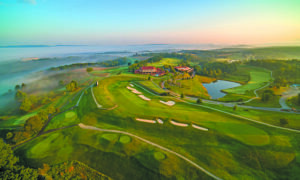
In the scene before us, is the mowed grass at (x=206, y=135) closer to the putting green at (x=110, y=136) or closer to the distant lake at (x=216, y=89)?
the putting green at (x=110, y=136)

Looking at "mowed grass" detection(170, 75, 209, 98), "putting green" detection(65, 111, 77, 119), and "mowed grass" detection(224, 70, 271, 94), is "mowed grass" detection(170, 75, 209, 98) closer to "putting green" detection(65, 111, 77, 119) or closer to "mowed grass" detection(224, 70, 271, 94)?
"mowed grass" detection(224, 70, 271, 94)

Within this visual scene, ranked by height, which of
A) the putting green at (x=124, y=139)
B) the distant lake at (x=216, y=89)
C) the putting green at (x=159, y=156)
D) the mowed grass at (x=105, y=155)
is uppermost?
the distant lake at (x=216, y=89)

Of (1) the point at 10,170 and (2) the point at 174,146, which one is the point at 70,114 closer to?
(1) the point at 10,170

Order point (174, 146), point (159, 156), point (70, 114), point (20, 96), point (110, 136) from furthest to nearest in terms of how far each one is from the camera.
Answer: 1. point (20, 96)
2. point (70, 114)
3. point (110, 136)
4. point (174, 146)
5. point (159, 156)

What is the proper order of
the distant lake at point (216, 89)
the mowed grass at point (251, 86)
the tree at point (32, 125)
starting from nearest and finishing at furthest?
the tree at point (32, 125) → the distant lake at point (216, 89) → the mowed grass at point (251, 86)

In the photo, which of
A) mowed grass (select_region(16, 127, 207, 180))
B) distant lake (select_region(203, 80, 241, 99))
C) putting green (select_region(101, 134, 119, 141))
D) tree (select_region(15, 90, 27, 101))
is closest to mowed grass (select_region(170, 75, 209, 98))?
distant lake (select_region(203, 80, 241, 99))

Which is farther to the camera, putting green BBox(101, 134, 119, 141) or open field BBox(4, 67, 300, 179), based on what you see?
putting green BBox(101, 134, 119, 141)

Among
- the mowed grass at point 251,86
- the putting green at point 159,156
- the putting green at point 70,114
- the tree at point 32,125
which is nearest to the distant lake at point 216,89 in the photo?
the mowed grass at point 251,86

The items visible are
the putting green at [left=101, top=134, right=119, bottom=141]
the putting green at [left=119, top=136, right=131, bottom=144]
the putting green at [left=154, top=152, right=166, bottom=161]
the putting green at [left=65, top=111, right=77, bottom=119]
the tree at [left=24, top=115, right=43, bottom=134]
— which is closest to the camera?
the putting green at [left=154, top=152, right=166, bottom=161]

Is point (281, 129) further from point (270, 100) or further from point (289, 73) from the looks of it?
point (289, 73)

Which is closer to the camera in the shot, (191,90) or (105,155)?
(105,155)

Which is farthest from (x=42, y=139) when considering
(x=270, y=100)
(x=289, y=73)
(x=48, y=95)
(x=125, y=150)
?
(x=289, y=73)

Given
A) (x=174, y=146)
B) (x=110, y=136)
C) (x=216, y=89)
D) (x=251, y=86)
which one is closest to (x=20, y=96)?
(x=110, y=136)
